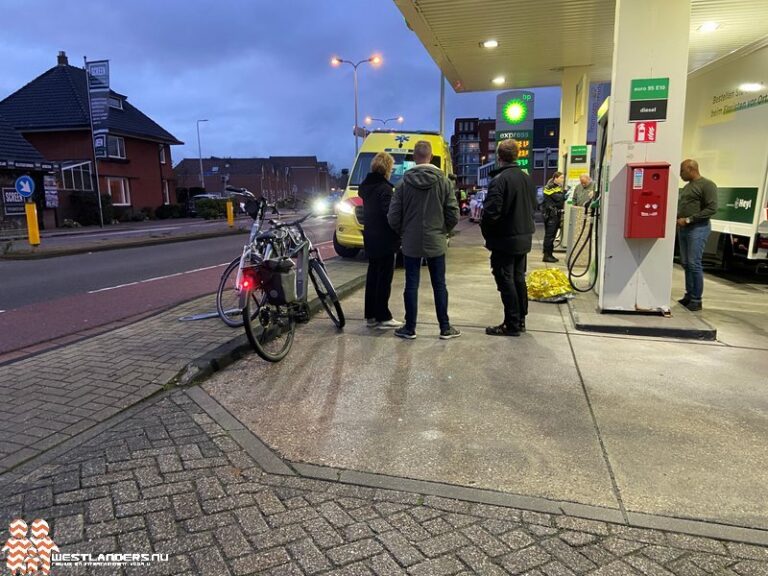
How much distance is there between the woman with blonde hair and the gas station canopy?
10.5ft

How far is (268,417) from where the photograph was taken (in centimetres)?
372

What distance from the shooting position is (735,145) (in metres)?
8.71

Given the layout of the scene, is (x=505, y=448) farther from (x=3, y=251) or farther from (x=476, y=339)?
(x=3, y=251)

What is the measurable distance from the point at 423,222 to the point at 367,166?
7.11m

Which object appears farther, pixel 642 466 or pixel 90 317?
pixel 90 317

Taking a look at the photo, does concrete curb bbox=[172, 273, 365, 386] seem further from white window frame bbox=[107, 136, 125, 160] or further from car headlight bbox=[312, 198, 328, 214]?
white window frame bbox=[107, 136, 125, 160]

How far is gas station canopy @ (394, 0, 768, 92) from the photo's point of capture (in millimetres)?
8820

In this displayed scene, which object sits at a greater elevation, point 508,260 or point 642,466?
point 508,260

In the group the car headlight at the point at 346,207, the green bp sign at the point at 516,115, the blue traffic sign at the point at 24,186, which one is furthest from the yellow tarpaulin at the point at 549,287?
the blue traffic sign at the point at 24,186

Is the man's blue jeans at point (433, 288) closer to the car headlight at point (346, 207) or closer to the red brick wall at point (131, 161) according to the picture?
the car headlight at point (346, 207)

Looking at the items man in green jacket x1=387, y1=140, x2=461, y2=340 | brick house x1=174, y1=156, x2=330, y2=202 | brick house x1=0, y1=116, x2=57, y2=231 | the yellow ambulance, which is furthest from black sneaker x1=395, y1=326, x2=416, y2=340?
brick house x1=174, y1=156, x2=330, y2=202

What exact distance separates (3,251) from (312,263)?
12540mm

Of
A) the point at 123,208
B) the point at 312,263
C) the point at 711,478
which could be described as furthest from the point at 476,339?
the point at 123,208

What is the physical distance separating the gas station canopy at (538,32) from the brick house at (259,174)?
70220mm
